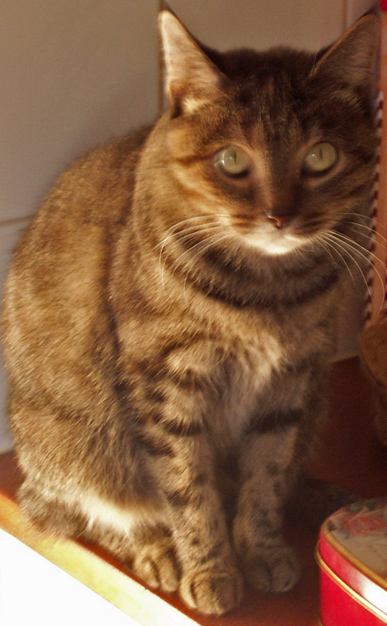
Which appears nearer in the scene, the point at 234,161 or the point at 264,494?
the point at 234,161

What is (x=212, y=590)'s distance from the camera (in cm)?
100

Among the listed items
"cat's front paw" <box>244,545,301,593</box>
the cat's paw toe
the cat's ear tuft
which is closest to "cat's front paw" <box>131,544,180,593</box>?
the cat's paw toe

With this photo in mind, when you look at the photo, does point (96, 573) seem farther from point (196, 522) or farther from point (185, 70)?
point (185, 70)

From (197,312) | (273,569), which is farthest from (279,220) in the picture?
(273,569)

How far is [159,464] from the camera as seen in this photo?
3.43ft

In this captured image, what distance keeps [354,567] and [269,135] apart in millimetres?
501

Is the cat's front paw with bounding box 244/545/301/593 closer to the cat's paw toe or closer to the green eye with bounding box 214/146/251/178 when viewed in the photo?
the cat's paw toe

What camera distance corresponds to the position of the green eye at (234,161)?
95 centimetres

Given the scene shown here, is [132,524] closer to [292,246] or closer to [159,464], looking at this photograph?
[159,464]

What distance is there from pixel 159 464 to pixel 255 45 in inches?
31.9

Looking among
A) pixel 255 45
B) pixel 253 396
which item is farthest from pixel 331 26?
pixel 253 396

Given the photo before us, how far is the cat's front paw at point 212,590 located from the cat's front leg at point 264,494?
5 cm

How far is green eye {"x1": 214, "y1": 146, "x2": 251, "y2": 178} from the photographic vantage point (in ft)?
3.13

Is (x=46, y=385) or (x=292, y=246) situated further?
(x=46, y=385)
